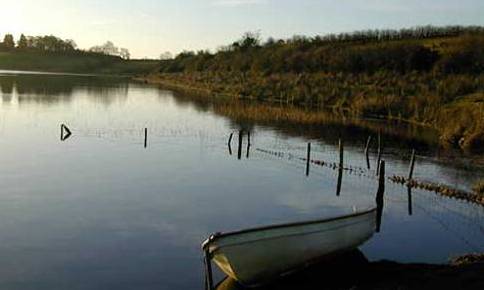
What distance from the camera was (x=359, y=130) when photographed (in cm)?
5369

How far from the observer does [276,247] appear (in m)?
15.1

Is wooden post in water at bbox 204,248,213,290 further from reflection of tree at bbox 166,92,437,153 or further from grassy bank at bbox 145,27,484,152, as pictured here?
grassy bank at bbox 145,27,484,152

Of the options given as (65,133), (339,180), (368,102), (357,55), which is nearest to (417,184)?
(339,180)

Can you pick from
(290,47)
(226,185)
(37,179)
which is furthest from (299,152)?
(290,47)

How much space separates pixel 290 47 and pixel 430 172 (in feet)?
318

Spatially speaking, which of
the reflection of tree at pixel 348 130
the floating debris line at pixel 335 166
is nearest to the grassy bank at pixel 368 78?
the reflection of tree at pixel 348 130

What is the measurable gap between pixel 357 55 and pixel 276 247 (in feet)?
295

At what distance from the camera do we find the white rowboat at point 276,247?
14359mm

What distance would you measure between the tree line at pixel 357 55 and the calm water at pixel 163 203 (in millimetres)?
47527

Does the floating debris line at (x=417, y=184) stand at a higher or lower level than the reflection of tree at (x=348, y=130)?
lower

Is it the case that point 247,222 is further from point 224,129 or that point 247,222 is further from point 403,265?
point 224,129

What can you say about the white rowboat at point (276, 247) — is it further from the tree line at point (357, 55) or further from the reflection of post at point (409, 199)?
the tree line at point (357, 55)

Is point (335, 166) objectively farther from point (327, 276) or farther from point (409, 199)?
point (327, 276)

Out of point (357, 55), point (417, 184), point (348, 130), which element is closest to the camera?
point (417, 184)
